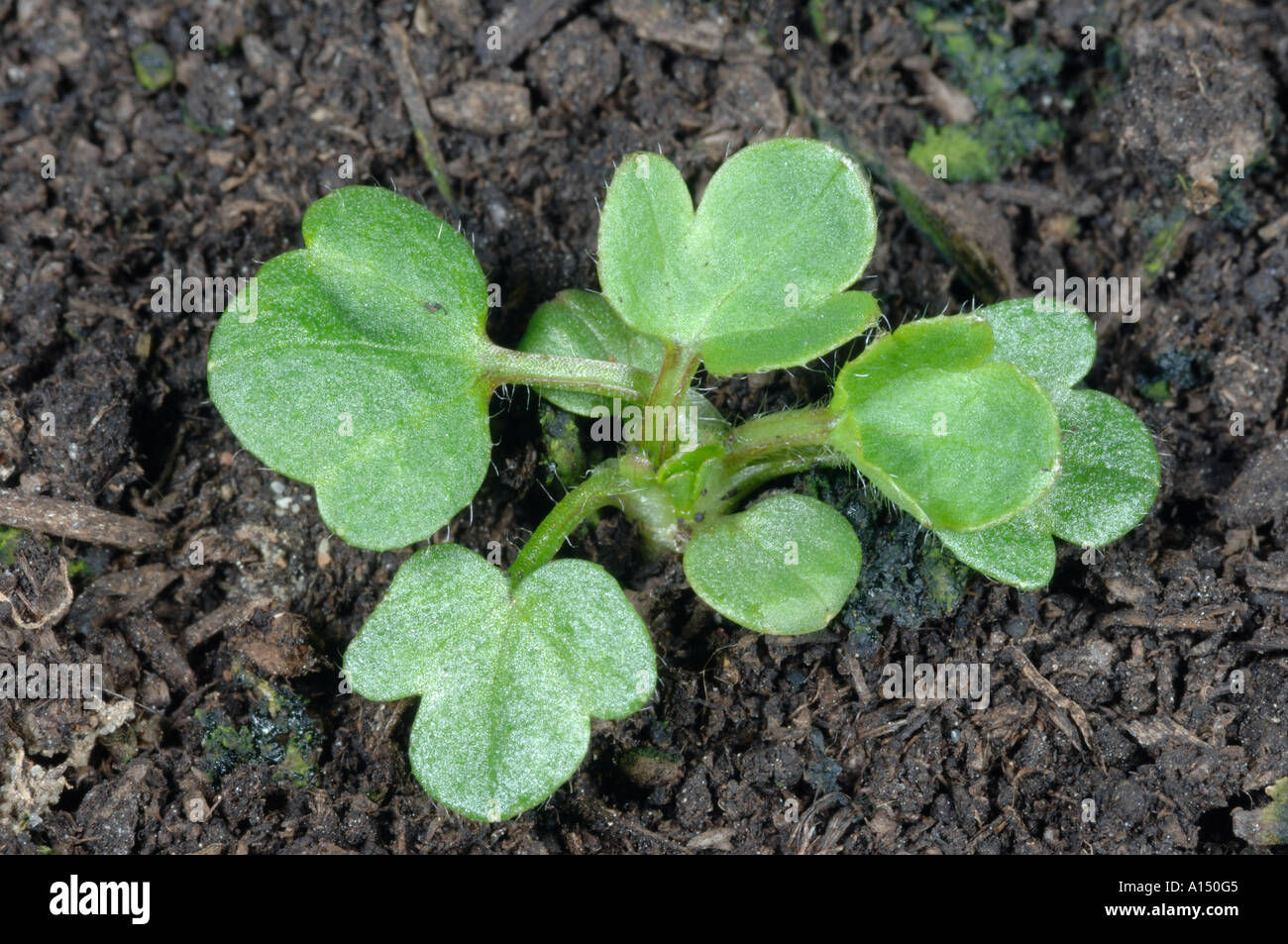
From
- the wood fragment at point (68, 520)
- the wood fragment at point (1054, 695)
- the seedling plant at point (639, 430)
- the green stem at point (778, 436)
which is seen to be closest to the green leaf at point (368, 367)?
the seedling plant at point (639, 430)

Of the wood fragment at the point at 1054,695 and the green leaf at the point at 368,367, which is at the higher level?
the green leaf at the point at 368,367

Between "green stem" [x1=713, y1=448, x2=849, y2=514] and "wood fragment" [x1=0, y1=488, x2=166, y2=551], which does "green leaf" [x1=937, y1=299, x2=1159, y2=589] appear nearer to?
"green stem" [x1=713, y1=448, x2=849, y2=514]

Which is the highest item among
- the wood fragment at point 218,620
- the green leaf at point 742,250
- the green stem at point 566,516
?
the green leaf at point 742,250

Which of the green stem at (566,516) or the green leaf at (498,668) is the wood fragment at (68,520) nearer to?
the green leaf at (498,668)

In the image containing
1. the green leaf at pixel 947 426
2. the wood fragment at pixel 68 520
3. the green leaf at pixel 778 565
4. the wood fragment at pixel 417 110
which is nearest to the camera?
the green leaf at pixel 947 426

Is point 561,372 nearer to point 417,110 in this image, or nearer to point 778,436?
point 778,436

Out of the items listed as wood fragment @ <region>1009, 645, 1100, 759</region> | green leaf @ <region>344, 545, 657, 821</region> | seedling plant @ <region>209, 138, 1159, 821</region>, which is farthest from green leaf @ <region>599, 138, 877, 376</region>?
wood fragment @ <region>1009, 645, 1100, 759</region>
